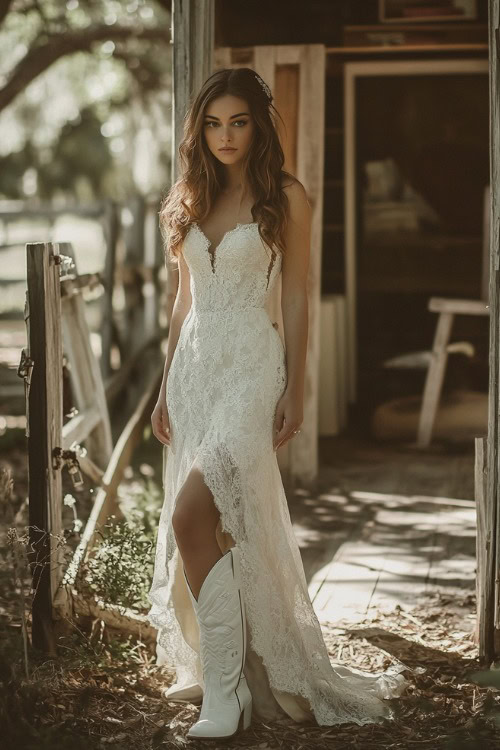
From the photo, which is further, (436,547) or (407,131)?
(407,131)

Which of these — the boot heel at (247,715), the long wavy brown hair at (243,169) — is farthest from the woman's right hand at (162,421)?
the boot heel at (247,715)

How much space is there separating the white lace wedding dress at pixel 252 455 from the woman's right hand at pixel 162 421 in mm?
139

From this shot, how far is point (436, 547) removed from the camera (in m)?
5.93

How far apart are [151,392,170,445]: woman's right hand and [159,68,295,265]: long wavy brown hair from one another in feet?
1.88

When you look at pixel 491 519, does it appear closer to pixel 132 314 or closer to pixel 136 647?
pixel 136 647

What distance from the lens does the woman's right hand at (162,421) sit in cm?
399

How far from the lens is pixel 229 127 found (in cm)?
366

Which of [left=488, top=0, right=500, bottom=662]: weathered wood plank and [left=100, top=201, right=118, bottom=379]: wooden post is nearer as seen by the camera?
[left=488, top=0, right=500, bottom=662]: weathered wood plank

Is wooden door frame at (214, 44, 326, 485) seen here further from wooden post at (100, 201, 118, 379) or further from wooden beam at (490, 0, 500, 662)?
wooden post at (100, 201, 118, 379)

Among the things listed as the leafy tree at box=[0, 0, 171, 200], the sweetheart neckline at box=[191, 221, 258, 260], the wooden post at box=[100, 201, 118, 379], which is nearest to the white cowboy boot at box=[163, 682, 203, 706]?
the sweetheart neckline at box=[191, 221, 258, 260]

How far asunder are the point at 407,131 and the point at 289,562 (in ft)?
21.7

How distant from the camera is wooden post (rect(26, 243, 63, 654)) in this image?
4156 mm

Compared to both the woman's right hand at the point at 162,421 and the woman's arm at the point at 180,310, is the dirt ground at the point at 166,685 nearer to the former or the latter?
the woman's right hand at the point at 162,421

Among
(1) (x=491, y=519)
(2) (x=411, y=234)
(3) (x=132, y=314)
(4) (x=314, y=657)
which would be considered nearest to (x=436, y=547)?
(1) (x=491, y=519)
